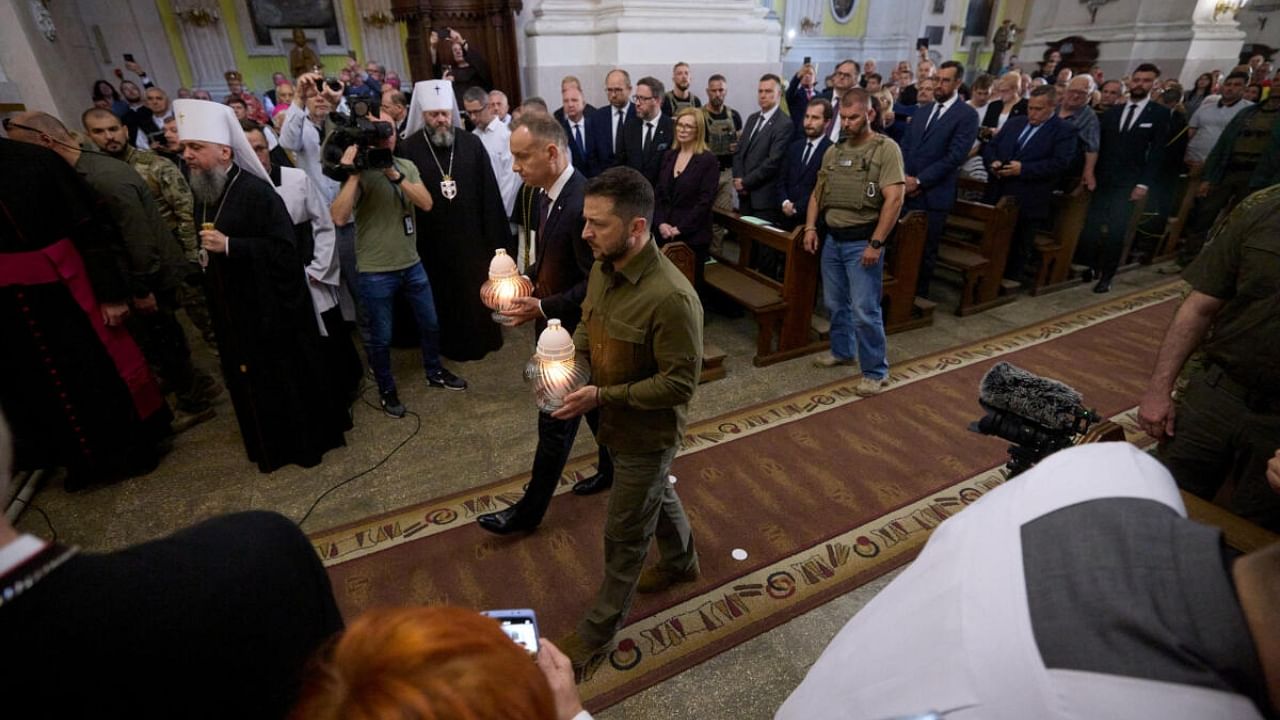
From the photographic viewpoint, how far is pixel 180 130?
280 centimetres

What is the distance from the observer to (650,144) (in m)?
5.49

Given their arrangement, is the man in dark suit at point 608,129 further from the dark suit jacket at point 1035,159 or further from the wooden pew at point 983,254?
the dark suit jacket at point 1035,159

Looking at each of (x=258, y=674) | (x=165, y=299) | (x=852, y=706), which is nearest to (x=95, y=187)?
(x=165, y=299)

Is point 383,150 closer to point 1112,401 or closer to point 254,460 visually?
point 254,460

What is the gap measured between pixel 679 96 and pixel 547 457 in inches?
209

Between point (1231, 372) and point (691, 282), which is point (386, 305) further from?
point (1231, 372)

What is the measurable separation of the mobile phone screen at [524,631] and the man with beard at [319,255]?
2803mm

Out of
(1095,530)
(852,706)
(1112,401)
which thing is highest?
(1095,530)

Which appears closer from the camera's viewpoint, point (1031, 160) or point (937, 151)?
point (937, 151)

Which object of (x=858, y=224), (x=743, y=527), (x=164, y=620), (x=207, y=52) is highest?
(x=207, y=52)

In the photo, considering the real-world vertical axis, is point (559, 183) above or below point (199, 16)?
below

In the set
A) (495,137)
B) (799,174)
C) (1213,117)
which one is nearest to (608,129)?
(495,137)

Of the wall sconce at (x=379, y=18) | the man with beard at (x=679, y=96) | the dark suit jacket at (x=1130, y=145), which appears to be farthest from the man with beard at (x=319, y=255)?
the wall sconce at (x=379, y=18)

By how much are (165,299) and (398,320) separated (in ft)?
5.20
